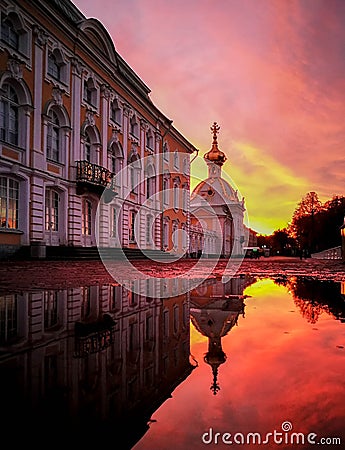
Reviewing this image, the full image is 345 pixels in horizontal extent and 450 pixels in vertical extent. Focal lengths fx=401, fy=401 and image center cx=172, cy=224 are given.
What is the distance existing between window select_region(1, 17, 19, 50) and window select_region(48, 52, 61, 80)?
2596 millimetres

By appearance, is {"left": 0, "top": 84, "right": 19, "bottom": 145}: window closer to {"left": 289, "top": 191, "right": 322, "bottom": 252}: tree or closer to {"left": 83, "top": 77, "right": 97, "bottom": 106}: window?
{"left": 83, "top": 77, "right": 97, "bottom": 106}: window

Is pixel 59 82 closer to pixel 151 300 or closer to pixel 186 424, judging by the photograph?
pixel 151 300

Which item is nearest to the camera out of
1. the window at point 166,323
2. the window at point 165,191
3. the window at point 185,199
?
the window at point 166,323

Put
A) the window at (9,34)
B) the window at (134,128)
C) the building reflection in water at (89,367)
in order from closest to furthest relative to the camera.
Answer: the building reflection in water at (89,367) → the window at (9,34) → the window at (134,128)

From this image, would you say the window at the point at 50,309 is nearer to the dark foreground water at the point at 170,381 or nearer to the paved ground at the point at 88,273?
the dark foreground water at the point at 170,381

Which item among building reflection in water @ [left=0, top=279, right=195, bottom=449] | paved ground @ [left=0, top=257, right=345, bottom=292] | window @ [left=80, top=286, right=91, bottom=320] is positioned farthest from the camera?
paved ground @ [left=0, top=257, right=345, bottom=292]

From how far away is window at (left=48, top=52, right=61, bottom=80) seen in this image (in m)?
21.8

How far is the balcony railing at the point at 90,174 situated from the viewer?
2353cm

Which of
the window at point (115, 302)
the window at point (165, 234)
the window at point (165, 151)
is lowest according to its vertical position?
the window at point (115, 302)

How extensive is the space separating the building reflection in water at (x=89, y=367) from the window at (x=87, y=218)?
70.1ft

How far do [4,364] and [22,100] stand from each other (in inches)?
779

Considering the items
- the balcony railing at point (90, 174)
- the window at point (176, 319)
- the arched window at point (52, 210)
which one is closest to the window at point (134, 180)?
the balcony railing at point (90, 174)

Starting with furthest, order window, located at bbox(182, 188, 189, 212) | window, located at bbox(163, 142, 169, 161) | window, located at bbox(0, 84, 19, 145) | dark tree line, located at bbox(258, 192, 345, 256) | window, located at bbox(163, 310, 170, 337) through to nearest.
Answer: dark tree line, located at bbox(258, 192, 345, 256)
window, located at bbox(182, 188, 189, 212)
window, located at bbox(163, 142, 169, 161)
window, located at bbox(0, 84, 19, 145)
window, located at bbox(163, 310, 170, 337)
